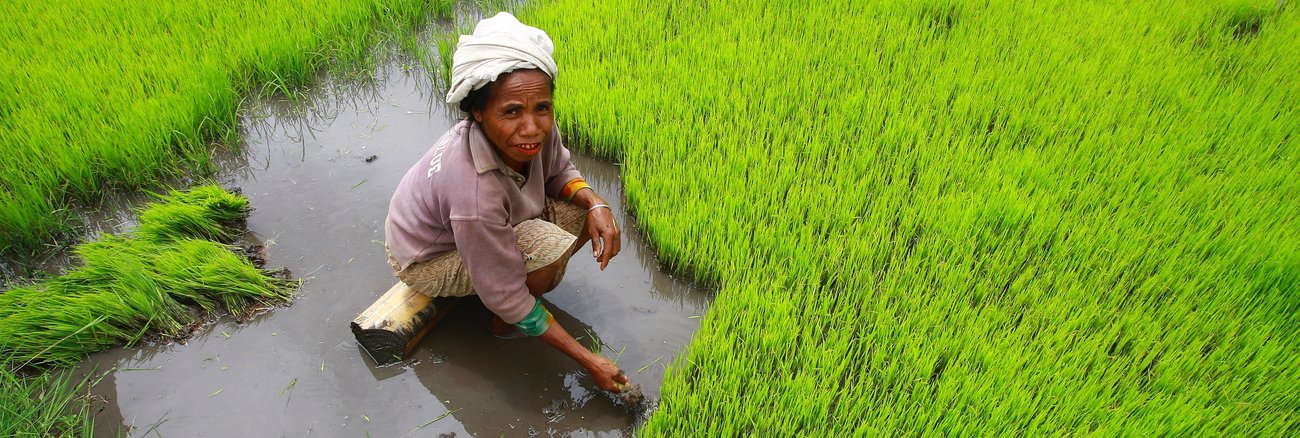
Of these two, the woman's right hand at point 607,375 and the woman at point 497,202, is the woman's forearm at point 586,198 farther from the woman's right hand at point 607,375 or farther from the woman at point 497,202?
the woman's right hand at point 607,375

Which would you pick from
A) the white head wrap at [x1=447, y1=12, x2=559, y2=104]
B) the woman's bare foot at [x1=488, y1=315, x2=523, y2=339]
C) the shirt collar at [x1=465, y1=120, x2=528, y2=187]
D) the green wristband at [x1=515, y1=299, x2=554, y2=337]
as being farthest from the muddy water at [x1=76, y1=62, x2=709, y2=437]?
the white head wrap at [x1=447, y1=12, x2=559, y2=104]

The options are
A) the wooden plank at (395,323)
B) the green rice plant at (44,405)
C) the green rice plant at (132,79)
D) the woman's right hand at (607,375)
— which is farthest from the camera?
the green rice plant at (132,79)

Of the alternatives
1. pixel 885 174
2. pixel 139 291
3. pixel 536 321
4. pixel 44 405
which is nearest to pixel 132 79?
pixel 139 291

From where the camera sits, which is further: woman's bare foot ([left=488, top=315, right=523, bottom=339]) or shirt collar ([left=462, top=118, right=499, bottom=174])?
woman's bare foot ([left=488, top=315, right=523, bottom=339])

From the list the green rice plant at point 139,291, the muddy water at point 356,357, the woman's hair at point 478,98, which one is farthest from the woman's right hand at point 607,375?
the green rice plant at point 139,291

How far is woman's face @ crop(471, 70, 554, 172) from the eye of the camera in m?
1.63

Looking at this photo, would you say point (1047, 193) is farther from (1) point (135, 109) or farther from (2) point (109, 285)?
(1) point (135, 109)

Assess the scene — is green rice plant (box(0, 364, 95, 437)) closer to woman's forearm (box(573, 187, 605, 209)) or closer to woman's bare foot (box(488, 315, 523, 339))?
woman's bare foot (box(488, 315, 523, 339))

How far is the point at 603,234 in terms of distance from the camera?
2.03 m

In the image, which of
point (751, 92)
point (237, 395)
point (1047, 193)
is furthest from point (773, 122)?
point (237, 395)

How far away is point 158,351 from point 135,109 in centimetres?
127

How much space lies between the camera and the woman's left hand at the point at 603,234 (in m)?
2.01

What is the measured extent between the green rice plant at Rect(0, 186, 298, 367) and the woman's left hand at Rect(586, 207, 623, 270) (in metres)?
1.12

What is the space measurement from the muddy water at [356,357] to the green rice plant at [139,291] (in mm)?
71
